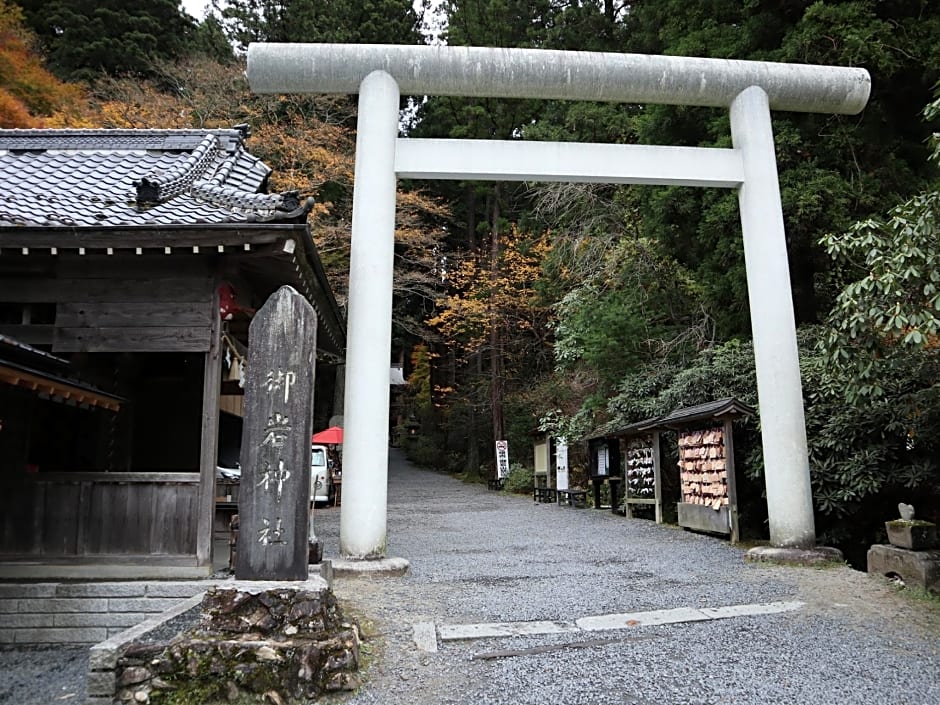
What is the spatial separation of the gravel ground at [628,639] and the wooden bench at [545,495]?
8.00 metres

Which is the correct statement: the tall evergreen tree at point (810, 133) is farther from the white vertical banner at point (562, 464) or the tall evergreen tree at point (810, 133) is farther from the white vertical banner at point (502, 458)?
the white vertical banner at point (502, 458)

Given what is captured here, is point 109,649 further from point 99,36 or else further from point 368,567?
point 99,36

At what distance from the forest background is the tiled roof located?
5710 millimetres

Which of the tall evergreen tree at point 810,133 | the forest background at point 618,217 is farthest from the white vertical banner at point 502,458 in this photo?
the tall evergreen tree at point 810,133

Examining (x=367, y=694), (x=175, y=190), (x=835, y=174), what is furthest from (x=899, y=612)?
(x=175, y=190)

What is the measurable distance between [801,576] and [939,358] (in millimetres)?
2603

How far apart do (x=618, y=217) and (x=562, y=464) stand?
6175 mm

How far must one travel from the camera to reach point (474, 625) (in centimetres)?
502

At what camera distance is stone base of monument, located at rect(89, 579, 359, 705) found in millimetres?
3617

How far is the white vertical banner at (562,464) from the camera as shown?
1600 centimetres

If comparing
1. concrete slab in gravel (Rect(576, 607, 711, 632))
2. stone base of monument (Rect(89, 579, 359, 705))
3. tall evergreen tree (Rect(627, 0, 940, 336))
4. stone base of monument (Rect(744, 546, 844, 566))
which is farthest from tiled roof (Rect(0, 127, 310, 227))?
tall evergreen tree (Rect(627, 0, 940, 336))

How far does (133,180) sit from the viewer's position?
291 inches

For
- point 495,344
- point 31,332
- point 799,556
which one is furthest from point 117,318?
point 495,344

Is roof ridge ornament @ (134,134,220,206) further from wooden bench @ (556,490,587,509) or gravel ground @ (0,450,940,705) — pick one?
wooden bench @ (556,490,587,509)
